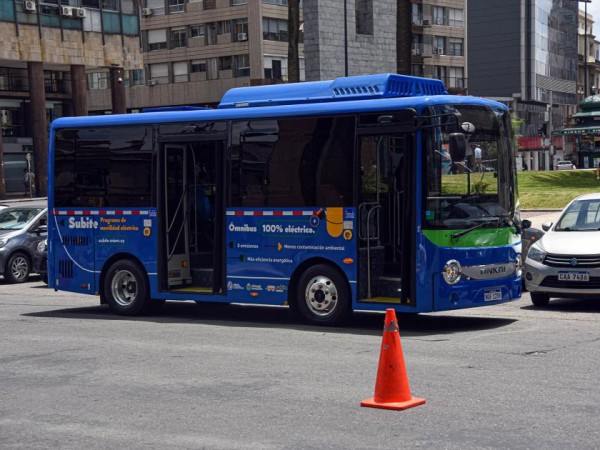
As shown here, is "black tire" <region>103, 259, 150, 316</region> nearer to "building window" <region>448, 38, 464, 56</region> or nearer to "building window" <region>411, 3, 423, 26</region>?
"building window" <region>411, 3, 423, 26</region>

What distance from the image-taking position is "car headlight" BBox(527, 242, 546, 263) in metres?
15.5

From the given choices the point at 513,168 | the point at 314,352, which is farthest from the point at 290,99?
the point at 314,352

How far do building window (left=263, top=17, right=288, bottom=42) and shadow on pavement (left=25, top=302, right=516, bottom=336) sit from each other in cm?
5618

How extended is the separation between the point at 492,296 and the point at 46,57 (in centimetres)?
5244

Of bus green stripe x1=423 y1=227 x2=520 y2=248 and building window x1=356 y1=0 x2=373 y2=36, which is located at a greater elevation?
building window x1=356 y1=0 x2=373 y2=36

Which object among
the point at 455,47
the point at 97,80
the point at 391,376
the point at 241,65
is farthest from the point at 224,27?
the point at 391,376

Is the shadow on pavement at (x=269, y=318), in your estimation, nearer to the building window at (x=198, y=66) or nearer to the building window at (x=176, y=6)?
the building window at (x=198, y=66)

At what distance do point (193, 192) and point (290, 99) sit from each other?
2.18 m

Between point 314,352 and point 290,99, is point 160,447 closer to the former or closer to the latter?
point 314,352

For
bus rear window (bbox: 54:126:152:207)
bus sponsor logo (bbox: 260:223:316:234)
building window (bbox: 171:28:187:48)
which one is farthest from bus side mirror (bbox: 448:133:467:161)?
building window (bbox: 171:28:187:48)

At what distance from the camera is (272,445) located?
731 centimetres

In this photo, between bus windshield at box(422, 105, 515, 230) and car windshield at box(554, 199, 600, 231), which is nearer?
bus windshield at box(422, 105, 515, 230)

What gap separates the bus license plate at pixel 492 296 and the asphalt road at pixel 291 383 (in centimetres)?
40

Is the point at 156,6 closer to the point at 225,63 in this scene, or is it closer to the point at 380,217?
the point at 225,63
